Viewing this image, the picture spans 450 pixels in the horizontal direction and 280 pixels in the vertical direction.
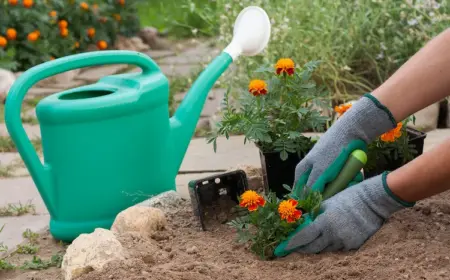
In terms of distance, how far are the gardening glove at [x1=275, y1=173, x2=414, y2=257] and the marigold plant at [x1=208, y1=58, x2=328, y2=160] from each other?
1.21ft

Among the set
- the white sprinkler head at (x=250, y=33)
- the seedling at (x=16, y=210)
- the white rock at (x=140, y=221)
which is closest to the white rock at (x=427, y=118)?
the white sprinkler head at (x=250, y=33)

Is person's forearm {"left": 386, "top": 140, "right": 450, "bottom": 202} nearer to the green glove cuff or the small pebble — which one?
the green glove cuff

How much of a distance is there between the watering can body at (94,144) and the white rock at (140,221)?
220 mm

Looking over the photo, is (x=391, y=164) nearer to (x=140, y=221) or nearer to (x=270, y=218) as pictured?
(x=270, y=218)

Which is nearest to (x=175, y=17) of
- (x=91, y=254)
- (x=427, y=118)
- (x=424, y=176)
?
(x=427, y=118)

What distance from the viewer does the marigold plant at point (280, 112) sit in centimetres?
254

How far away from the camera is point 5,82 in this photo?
4621mm

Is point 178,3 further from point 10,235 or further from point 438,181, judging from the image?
point 438,181

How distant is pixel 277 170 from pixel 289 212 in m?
0.47

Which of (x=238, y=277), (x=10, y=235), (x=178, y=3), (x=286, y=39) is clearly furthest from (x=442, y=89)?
(x=178, y=3)

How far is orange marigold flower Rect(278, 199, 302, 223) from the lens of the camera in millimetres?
2139

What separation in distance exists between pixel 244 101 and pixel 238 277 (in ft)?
2.37

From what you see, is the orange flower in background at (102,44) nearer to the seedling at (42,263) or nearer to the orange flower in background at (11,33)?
the orange flower in background at (11,33)

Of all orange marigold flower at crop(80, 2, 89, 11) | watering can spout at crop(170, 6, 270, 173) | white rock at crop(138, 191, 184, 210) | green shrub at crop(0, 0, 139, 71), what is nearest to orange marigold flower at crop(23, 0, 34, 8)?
green shrub at crop(0, 0, 139, 71)
